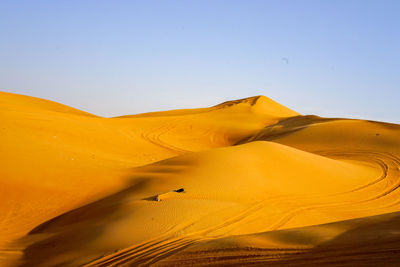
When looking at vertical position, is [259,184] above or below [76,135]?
below

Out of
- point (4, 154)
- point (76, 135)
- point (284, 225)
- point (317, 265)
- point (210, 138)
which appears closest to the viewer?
point (317, 265)

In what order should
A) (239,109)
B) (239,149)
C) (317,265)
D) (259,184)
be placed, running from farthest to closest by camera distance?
(239,109)
(239,149)
(259,184)
(317,265)

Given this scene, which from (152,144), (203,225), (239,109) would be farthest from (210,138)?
(203,225)

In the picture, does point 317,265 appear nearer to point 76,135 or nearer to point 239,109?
Answer: point 76,135

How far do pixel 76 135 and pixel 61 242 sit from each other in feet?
41.0

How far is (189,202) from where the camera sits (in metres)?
8.91

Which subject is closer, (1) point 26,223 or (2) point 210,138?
(1) point 26,223

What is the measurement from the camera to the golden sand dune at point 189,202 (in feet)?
17.8

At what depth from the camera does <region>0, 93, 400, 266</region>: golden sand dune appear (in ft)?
17.8

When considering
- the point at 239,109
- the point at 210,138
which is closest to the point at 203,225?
the point at 210,138

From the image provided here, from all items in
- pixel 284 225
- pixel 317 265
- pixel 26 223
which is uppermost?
pixel 26 223

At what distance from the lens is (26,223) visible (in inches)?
371

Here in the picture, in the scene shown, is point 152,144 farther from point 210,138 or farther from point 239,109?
point 239,109

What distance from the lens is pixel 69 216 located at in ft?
31.3
